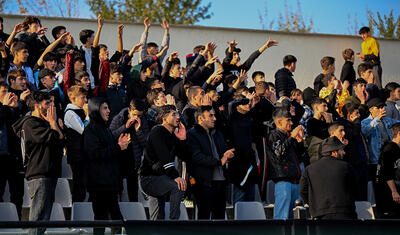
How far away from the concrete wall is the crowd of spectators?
10.5 ft

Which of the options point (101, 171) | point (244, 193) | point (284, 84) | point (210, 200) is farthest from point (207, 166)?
point (284, 84)

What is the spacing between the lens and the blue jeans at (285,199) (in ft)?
31.6

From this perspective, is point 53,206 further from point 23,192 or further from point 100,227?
point 100,227

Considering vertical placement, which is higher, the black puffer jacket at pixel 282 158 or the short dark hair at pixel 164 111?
the short dark hair at pixel 164 111

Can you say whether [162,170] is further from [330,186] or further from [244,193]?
[244,193]

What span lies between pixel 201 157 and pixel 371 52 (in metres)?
9.03

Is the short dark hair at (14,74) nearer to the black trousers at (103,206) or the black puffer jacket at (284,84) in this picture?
the black trousers at (103,206)

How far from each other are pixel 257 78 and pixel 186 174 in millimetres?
4494

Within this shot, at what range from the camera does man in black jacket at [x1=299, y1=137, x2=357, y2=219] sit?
8.26 m

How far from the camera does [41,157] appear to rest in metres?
8.08

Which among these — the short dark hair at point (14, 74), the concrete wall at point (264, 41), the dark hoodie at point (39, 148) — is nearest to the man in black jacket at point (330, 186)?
the dark hoodie at point (39, 148)

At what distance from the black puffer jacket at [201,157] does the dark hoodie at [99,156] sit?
1308 mm

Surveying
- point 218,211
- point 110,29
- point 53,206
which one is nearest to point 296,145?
point 218,211

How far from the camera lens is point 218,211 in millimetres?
9406
